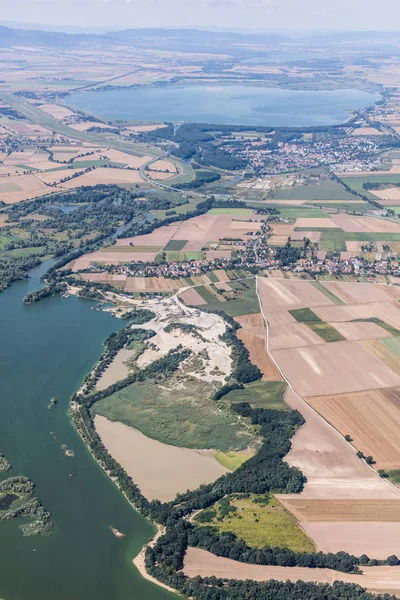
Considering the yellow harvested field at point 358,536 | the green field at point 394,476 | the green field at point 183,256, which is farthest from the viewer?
the green field at point 183,256

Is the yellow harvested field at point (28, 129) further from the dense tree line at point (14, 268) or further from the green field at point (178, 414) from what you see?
the green field at point (178, 414)

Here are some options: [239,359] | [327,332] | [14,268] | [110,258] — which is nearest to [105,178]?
[110,258]

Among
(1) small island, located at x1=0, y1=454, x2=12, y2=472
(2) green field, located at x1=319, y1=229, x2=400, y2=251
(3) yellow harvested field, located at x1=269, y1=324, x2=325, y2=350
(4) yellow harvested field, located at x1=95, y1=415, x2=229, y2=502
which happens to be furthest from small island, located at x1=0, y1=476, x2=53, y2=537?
(2) green field, located at x1=319, y1=229, x2=400, y2=251

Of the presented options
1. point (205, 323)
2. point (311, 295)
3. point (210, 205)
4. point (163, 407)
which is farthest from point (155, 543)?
point (210, 205)

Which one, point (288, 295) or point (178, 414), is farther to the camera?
point (288, 295)

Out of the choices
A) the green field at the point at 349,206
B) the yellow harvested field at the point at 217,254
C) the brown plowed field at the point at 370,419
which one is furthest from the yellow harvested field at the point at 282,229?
the brown plowed field at the point at 370,419

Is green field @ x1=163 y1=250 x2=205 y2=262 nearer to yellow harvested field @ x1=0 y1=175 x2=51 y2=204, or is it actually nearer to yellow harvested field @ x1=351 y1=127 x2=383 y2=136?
yellow harvested field @ x1=0 y1=175 x2=51 y2=204

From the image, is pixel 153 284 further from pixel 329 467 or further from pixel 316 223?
pixel 329 467
